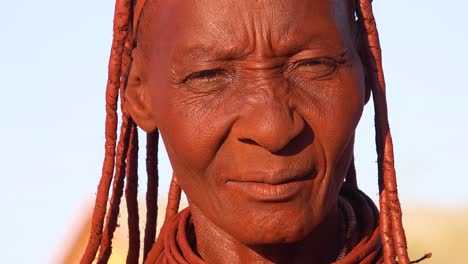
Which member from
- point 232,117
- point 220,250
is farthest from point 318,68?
point 220,250

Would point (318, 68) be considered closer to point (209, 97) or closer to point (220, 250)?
point (209, 97)

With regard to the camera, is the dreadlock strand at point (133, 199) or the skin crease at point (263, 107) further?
the dreadlock strand at point (133, 199)

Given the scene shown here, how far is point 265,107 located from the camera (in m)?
5.17

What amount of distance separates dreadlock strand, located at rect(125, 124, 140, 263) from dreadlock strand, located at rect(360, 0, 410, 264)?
1.01m

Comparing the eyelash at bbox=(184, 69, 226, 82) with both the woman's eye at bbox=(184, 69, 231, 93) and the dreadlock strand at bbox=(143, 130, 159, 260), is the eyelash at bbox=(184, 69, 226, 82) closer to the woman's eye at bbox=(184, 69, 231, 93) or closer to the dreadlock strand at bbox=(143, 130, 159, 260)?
the woman's eye at bbox=(184, 69, 231, 93)

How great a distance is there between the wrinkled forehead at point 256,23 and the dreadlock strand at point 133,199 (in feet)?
2.67

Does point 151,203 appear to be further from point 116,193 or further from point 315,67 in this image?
point 315,67

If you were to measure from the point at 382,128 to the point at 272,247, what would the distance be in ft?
1.89

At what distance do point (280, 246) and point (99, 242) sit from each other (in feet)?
2.74

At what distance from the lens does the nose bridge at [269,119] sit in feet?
16.8

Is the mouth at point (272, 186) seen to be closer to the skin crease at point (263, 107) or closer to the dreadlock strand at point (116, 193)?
the skin crease at point (263, 107)

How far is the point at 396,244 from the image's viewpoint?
5477 mm

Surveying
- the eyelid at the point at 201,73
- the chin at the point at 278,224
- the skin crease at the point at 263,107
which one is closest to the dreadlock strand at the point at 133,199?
the skin crease at the point at 263,107

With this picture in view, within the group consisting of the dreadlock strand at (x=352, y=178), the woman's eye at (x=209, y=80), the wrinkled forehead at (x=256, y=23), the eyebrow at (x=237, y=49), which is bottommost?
the dreadlock strand at (x=352, y=178)
